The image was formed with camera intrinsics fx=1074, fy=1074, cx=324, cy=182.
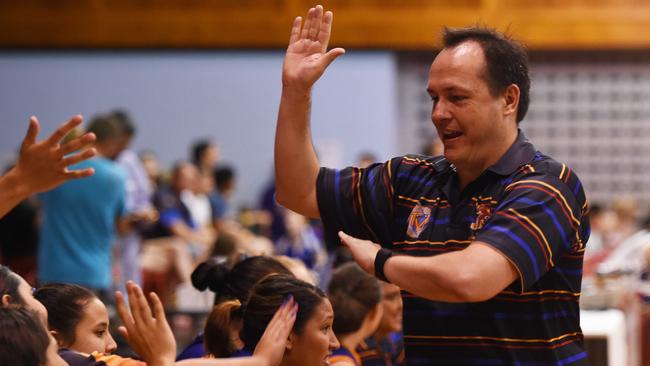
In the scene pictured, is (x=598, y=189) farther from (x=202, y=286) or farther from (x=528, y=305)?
(x=528, y=305)

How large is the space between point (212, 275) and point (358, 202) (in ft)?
3.55

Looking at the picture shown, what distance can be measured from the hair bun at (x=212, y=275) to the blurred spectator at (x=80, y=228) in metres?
2.69

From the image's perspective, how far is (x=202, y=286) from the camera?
3732 mm

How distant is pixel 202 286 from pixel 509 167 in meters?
1.52

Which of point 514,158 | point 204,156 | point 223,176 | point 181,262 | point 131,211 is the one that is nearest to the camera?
point 514,158

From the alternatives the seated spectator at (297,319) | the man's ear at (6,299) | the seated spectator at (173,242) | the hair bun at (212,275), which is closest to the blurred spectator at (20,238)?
the seated spectator at (173,242)

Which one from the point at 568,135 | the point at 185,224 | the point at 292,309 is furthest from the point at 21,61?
the point at 292,309

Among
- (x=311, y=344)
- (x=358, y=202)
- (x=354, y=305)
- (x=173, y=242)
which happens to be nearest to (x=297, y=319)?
(x=311, y=344)

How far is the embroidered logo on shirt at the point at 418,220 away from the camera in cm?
257

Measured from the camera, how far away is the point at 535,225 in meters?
2.34

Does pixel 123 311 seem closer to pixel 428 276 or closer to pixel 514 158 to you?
pixel 428 276

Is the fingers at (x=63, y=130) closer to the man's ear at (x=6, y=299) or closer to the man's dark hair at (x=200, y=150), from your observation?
the man's ear at (x=6, y=299)

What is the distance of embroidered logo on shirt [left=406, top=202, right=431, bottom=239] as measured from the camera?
8.44ft

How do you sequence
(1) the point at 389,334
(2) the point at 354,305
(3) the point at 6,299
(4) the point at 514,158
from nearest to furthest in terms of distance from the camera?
(4) the point at 514,158 → (3) the point at 6,299 → (2) the point at 354,305 → (1) the point at 389,334
